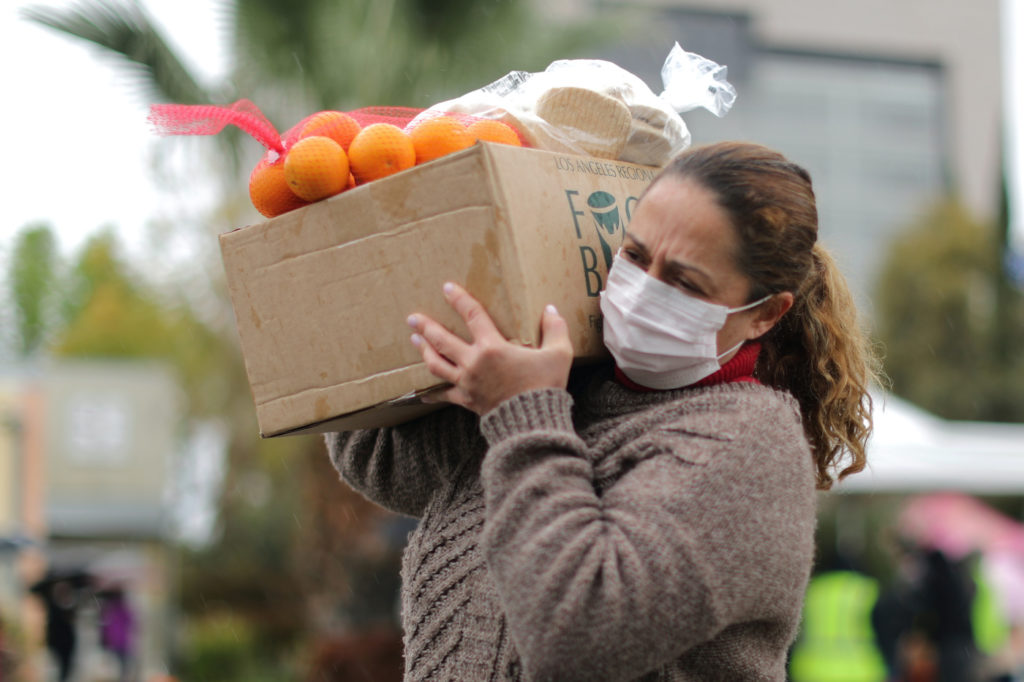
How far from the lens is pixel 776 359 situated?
184 centimetres

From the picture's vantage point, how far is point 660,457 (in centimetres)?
151

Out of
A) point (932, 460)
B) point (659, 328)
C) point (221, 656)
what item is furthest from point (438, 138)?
point (221, 656)

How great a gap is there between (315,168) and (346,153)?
0.09 meters

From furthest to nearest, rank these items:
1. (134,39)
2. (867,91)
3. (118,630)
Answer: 1. (867,91)
2. (118,630)
3. (134,39)

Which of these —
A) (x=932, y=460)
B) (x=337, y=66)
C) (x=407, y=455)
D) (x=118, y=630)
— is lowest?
(x=118, y=630)

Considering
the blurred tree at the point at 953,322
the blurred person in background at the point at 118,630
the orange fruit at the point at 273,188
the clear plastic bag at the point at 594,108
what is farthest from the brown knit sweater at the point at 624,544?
the blurred tree at the point at 953,322

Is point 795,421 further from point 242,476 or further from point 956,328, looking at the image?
point 956,328

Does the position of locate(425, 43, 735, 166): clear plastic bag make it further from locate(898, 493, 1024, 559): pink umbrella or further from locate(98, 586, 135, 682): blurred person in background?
locate(898, 493, 1024, 559): pink umbrella

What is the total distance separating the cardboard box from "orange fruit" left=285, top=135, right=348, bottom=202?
2 centimetres

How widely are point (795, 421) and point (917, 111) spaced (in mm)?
53810

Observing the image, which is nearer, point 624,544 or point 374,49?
point 624,544

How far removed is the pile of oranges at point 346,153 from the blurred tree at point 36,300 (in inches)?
941

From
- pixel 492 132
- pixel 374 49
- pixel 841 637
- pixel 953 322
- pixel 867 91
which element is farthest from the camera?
pixel 867 91

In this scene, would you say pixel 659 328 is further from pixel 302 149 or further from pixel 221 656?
pixel 221 656
